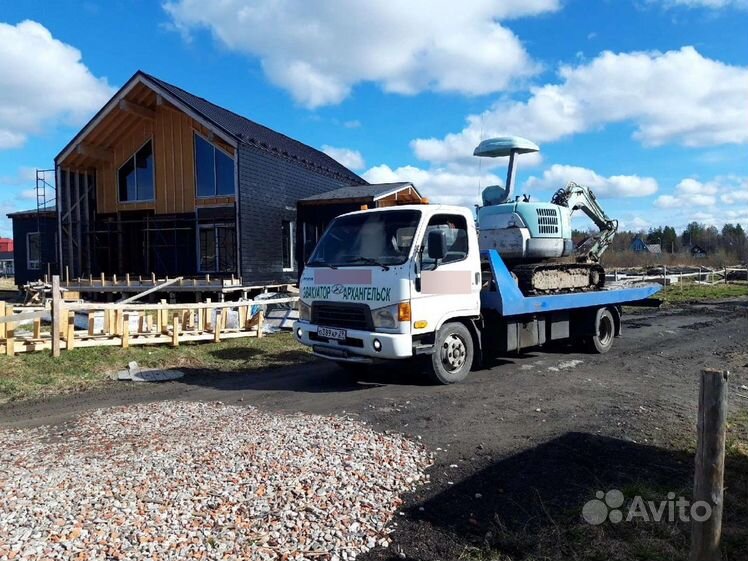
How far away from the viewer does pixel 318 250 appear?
28.9 ft

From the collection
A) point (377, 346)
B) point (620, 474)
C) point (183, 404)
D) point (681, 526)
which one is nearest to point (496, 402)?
point (377, 346)

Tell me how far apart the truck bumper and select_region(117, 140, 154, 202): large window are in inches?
636

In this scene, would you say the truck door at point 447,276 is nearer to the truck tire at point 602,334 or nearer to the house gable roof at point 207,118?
the truck tire at point 602,334

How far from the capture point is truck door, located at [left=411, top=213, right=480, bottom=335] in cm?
786

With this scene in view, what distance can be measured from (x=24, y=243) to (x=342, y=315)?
25.7 metres

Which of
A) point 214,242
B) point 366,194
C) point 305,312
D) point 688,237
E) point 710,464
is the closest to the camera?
point 710,464

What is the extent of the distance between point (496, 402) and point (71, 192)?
20.8 meters

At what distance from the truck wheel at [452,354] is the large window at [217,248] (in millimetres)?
13208

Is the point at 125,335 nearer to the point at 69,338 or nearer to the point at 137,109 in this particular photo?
the point at 69,338

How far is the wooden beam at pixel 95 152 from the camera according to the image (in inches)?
839

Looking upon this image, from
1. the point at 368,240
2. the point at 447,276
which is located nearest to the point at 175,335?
the point at 368,240

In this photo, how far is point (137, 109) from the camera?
68.1 feet

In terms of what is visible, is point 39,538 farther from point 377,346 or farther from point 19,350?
point 19,350

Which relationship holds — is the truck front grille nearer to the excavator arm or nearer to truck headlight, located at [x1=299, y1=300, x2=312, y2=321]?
truck headlight, located at [x1=299, y1=300, x2=312, y2=321]
